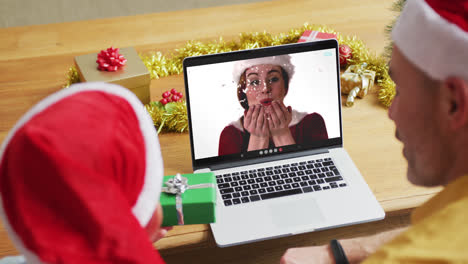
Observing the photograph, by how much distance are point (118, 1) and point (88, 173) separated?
2.54 m

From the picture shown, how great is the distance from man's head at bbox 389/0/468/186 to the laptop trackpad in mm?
252

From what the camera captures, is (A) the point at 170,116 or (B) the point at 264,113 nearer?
(B) the point at 264,113

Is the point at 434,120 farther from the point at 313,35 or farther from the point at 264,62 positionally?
the point at 313,35

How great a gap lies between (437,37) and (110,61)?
0.86 metres

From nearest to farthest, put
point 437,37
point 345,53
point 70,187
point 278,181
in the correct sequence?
point 70,187 → point 437,37 → point 278,181 → point 345,53

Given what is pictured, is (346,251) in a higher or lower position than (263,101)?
lower

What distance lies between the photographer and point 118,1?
2906 mm

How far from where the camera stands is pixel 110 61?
4.29 feet

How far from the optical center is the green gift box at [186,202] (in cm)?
94

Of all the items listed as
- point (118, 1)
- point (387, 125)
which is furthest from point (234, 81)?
point (118, 1)

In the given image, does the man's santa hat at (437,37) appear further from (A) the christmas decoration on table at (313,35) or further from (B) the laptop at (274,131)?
(A) the christmas decoration on table at (313,35)

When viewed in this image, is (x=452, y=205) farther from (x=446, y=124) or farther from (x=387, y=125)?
(x=387, y=125)

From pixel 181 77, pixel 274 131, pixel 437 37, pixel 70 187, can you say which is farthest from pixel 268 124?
pixel 70 187

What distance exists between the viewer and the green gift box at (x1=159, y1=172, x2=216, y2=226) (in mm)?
942
